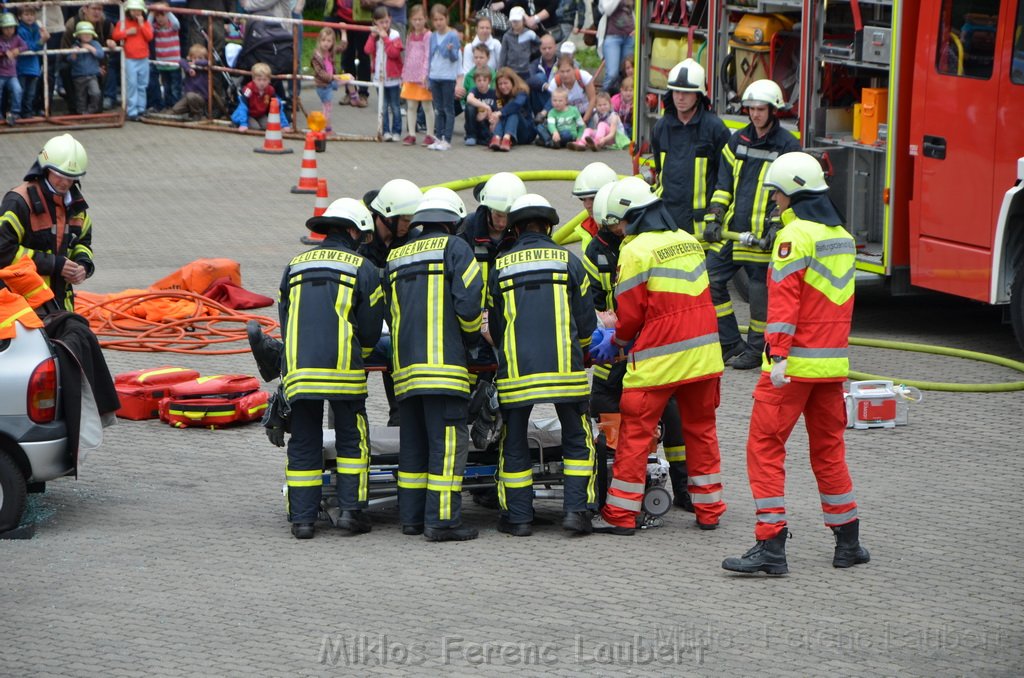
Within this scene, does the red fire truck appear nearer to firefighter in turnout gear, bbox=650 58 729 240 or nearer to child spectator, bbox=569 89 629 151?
firefighter in turnout gear, bbox=650 58 729 240

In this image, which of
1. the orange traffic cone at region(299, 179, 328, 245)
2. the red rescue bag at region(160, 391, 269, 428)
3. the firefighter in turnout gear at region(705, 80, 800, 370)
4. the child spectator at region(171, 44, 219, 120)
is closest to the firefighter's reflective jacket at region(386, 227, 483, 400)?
the red rescue bag at region(160, 391, 269, 428)

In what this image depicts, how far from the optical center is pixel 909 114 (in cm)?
1148

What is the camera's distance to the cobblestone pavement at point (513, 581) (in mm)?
5914

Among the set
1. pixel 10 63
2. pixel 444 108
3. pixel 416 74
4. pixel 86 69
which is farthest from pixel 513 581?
pixel 86 69

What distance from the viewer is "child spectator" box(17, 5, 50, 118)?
19.8 meters

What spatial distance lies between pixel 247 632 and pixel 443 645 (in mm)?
809

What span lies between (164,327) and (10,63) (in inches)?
379

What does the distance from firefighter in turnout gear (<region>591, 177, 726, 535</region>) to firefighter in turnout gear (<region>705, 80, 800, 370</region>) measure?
3.37 metres

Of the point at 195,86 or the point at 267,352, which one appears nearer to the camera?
the point at 267,352

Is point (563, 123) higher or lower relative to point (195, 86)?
lower

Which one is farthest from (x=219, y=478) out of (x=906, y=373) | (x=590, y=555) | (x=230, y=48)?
(x=230, y=48)

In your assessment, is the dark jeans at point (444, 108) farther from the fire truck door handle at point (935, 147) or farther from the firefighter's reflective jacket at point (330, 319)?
the firefighter's reflective jacket at point (330, 319)

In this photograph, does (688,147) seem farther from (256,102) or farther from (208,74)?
(208,74)

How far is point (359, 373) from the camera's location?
7414 mm
